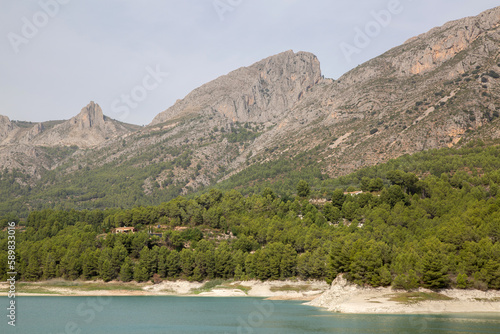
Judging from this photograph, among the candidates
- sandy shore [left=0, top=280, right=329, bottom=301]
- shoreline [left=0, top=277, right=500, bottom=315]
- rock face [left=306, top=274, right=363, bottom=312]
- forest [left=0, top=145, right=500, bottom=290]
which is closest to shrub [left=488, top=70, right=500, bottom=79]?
forest [left=0, top=145, right=500, bottom=290]

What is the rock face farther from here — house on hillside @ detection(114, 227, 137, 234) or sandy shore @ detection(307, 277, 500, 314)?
house on hillside @ detection(114, 227, 137, 234)

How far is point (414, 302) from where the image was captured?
71.6 m

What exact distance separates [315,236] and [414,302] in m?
44.4

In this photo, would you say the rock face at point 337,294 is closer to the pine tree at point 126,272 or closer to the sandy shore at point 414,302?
the sandy shore at point 414,302

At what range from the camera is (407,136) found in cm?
18225

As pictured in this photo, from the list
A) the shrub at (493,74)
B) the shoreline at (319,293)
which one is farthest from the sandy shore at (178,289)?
the shrub at (493,74)

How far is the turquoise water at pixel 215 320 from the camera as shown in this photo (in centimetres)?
5831

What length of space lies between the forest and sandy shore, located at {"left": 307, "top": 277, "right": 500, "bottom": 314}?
4.85ft

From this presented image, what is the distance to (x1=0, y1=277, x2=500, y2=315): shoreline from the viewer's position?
70875mm

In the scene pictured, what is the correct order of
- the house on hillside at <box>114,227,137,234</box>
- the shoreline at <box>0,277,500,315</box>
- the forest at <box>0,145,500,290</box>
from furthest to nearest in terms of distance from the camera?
the house on hillside at <box>114,227,137,234</box>
the forest at <box>0,145,500,290</box>
the shoreline at <box>0,277,500,315</box>

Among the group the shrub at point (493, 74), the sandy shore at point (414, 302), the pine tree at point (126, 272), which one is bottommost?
the sandy shore at point (414, 302)

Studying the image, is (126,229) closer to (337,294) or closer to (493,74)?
(337,294)

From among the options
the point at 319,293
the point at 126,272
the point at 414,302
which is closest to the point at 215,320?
the point at 414,302

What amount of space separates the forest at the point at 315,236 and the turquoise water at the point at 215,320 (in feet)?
39.4
